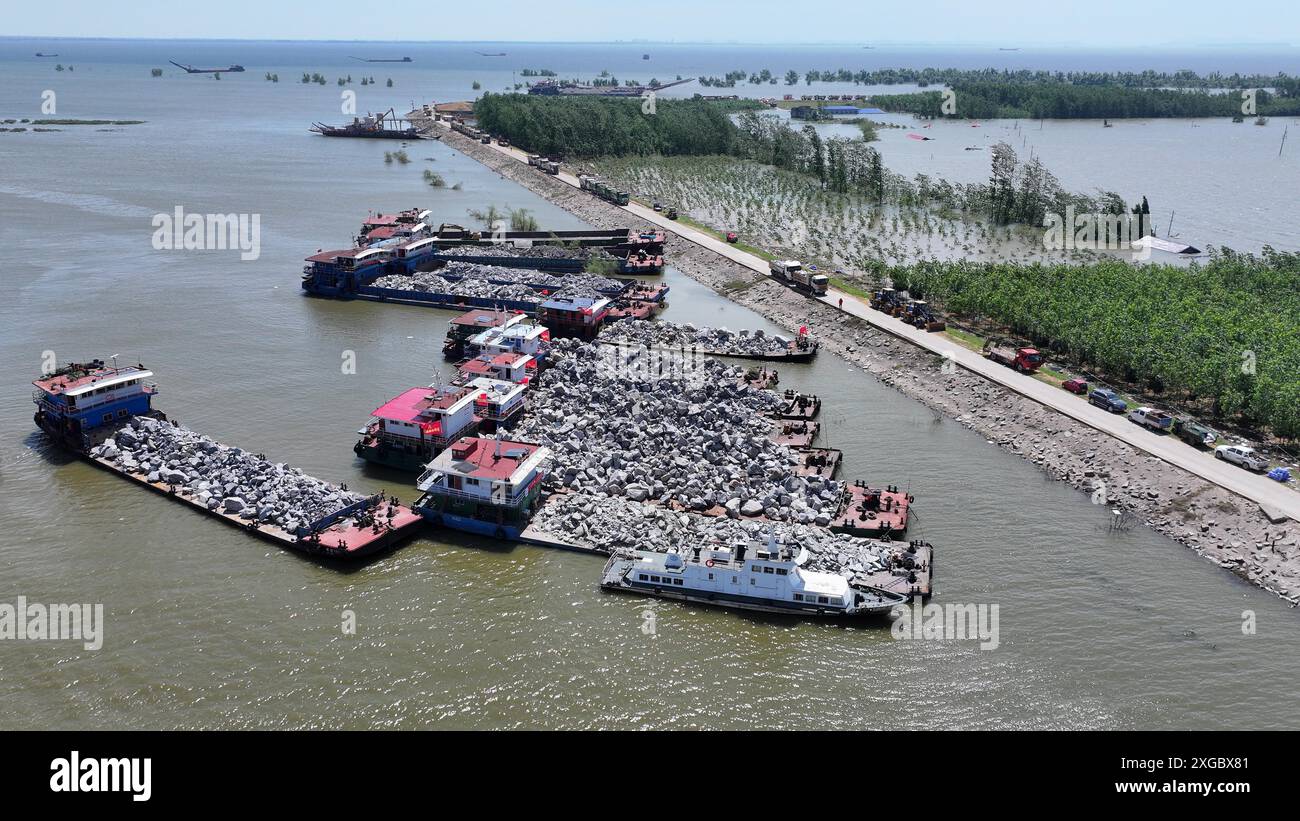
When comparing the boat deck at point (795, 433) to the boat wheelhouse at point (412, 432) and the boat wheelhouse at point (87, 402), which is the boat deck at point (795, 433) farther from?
the boat wheelhouse at point (87, 402)

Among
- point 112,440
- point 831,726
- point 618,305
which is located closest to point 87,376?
point 112,440

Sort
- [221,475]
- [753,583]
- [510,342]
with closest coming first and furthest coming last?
[753,583] < [221,475] < [510,342]

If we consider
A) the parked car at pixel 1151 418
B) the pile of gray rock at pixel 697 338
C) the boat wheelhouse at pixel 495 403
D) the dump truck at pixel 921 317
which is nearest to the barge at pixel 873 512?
the parked car at pixel 1151 418

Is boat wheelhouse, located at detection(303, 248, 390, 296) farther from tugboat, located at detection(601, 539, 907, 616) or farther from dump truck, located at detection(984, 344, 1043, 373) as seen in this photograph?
dump truck, located at detection(984, 344, 1043, 373)

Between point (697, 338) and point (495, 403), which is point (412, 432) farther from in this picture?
point (697, 338)

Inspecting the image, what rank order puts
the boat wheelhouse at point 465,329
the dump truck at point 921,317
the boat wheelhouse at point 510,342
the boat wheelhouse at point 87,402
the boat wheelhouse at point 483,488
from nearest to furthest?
the boat wheelhouse at point 483,488 < the boat wheelhouse at point 87,402 < the boat wheelhouse at point 510,342 < the boat wheelhouse at point 465,329 < the dump truck at point 921,317

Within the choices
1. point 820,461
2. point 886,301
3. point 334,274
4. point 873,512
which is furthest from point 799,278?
point 334,274
